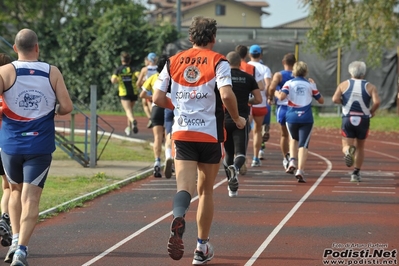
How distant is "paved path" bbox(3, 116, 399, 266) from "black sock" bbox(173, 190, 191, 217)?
0.76 m

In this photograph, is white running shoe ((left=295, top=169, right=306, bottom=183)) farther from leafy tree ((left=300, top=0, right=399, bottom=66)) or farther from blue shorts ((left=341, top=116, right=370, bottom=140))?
leafy tree ((left=300, top=0, right=399, bottom=66))

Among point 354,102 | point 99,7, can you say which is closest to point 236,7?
point 99,7

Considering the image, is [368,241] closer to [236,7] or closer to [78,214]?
→ [78,214]

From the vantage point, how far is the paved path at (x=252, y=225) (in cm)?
852

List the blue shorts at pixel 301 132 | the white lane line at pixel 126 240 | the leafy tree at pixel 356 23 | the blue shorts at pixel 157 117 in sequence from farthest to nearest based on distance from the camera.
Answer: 1. the leafy tree at pixel 356 23
2. the blue shorts at pixel 157 117
3. the blue shorts at pixel 301 132
4. the white lane line at pixel 126 240

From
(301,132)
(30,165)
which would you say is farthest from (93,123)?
(30,165)

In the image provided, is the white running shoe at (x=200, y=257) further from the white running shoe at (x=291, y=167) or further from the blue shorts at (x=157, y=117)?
the white running shoe at (x=291, y=167)

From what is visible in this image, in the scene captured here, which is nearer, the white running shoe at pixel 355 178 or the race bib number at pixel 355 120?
the race bib number at pixel 355 120

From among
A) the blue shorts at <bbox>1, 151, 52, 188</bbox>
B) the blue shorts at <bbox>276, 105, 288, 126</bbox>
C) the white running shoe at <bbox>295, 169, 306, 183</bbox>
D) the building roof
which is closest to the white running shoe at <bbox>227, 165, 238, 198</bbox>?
the white running shoe at <bbox>295, 169, 306, 183</bbox>

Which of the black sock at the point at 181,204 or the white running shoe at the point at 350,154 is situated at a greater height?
the black sock at the point at 181,204

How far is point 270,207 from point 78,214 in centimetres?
240

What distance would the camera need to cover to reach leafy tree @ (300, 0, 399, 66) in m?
27.1

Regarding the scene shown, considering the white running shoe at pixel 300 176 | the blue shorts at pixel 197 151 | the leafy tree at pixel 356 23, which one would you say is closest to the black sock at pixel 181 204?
the blue shorts at pixel 197 151

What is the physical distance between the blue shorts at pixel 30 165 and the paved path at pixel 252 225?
35.7 inches
